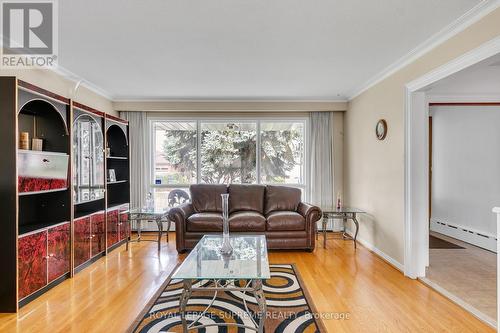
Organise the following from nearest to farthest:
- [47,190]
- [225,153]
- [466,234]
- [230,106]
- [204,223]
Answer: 1. [47,190]
2. [204,223]
3. [466,234]
4. [230,106]
5. [225,153]

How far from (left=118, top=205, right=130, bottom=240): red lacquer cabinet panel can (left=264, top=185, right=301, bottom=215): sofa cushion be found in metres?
2.34

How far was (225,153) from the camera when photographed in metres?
5.93

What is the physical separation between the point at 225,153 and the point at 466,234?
175 inches

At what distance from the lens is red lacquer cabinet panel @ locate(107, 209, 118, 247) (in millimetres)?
4473

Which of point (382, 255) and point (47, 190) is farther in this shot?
point (382, 255)

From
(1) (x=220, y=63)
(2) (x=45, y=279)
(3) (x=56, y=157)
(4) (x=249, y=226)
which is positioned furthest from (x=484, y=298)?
(3) (x=56, y=157)

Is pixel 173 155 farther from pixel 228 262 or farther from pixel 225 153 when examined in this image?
pixel 228 262

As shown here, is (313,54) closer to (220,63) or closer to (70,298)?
(220,63)

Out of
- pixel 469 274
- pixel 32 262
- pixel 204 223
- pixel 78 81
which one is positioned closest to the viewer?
pixel 32 262

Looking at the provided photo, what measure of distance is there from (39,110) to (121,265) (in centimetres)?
211

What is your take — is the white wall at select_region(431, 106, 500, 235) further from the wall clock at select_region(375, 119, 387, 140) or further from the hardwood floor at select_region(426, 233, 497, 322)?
the wall clock at select_region(375, 119, 387, 140)

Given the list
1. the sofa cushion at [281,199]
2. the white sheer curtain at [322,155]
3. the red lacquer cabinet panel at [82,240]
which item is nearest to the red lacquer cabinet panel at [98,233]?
the red lacquer cabinet panel at [82,240]

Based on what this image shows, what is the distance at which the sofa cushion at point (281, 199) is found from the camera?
508cm

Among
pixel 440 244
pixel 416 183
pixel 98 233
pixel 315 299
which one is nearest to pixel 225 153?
pixel 98 233
